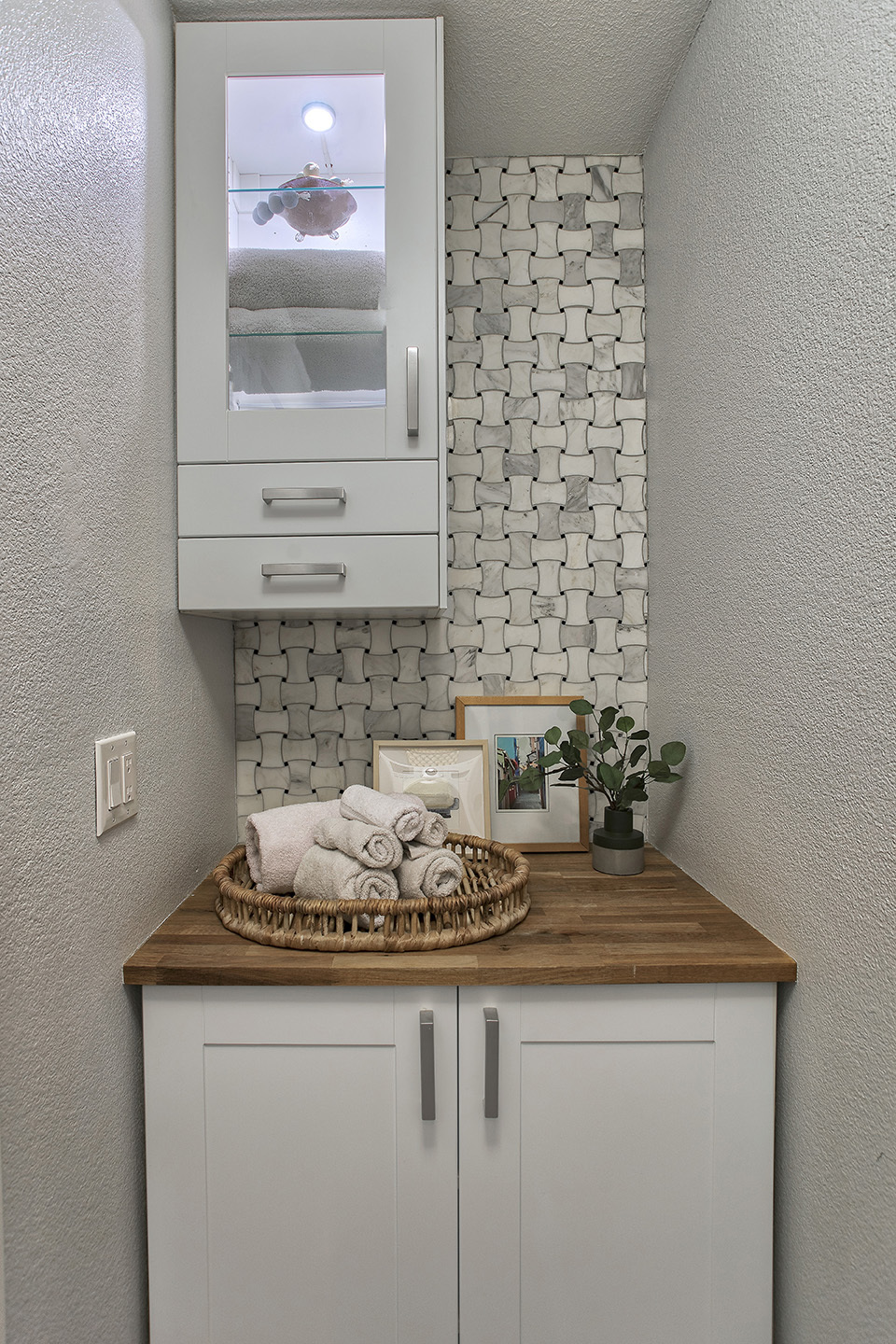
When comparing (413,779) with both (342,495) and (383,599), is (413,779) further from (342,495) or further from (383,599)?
(342,495)

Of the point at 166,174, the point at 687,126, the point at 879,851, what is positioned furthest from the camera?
the point at 687,126

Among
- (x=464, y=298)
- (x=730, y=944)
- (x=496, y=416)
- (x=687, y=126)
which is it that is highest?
(x=687, y=126)

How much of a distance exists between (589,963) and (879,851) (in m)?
0.38

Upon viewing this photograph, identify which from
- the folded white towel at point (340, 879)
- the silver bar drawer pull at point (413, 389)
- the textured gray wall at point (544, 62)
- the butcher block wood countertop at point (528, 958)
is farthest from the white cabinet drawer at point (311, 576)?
the textured gray wall at point (544, 62)

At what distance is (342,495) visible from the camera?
1.20 m

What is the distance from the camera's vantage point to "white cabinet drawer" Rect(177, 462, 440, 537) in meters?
1.21

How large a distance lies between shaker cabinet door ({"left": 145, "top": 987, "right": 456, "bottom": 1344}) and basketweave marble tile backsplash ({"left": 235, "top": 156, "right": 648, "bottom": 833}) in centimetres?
65

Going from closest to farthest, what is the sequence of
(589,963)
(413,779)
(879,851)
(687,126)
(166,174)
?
(879,851), (589,963), (166,174), (687,126), (413,779)

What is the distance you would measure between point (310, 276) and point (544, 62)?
586 mm

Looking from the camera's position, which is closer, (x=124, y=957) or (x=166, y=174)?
(x=124, y=957)

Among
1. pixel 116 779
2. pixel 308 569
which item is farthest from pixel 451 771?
pixel 116 779

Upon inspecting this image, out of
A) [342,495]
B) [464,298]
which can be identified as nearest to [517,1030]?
[342,495]

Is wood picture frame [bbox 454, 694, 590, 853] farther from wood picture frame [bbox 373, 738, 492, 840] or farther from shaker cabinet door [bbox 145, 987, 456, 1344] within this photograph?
shaker cabinet door [bbox 145, 987, 456, 1344]

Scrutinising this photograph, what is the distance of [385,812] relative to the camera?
3.70 ft
